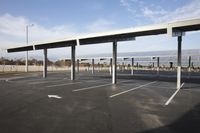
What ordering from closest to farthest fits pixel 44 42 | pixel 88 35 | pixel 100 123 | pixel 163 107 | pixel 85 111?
pixel 100 123 < pixel 85 111 < pixel 163 107 < pixel 88 35 < pixel 44 42

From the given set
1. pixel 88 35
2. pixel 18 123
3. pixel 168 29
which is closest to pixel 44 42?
pixel 88 35

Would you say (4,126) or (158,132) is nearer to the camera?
(158,132)

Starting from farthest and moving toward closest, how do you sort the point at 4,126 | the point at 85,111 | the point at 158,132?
the point at 85,111, the point at 4,126, the point at 158,132

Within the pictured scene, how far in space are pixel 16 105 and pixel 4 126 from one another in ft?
12.0

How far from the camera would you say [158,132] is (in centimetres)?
655

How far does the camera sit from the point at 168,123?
24.9ft

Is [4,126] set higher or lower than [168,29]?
lower

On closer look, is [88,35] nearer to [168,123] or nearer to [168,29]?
[168,29]

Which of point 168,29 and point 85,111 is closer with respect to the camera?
point 85,111

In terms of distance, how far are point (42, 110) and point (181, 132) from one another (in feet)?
18.7

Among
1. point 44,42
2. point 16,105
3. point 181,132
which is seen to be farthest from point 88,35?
point 181,132

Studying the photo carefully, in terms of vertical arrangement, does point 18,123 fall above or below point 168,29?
below

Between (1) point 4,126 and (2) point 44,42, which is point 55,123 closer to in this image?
(1) point 4,126

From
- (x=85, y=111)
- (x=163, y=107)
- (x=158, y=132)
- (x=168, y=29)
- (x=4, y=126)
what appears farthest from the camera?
(x=168, y=29)
